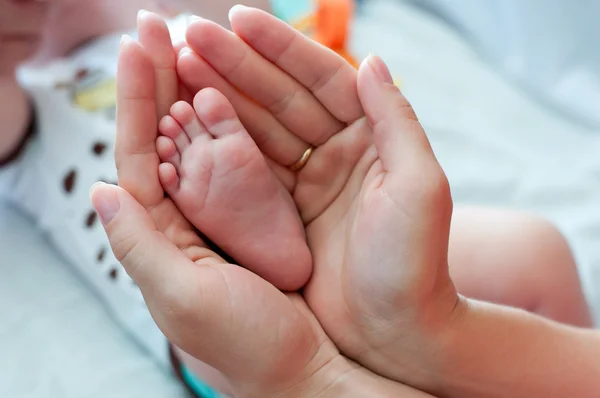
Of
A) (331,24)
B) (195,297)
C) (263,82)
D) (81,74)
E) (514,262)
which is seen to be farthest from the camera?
(331,24)

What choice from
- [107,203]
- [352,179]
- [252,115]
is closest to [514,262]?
[352,179]

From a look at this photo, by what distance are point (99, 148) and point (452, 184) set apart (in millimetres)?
470

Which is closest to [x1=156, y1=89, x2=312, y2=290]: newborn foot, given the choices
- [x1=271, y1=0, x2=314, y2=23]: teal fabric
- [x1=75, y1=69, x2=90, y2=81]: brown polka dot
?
[x1=75, y1=69, x2=90, y2=81]: brown polka dot

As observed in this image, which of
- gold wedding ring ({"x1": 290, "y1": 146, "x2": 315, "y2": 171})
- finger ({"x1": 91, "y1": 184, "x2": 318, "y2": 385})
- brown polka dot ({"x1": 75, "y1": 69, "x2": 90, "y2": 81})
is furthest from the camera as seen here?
brown polka dot ({"x1": 75, "y1": 69, "x2": 90, "y2": 81})

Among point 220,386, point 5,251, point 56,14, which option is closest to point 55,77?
point 56,14

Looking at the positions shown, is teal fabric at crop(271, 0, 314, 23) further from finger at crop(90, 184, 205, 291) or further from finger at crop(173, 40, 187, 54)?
finger at crop(90, 184, 205, 291)

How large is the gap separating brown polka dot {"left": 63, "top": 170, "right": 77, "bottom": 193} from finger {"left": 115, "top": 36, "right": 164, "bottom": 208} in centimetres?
31

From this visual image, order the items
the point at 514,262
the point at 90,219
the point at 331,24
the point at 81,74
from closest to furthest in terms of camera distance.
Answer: the point at 514,262, the point at 90,219, the point at 81,74, the point at 331,24

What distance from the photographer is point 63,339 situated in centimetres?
75

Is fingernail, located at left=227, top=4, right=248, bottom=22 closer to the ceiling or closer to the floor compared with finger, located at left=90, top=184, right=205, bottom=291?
closer to the ceiling

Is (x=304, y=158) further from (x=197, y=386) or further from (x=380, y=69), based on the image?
(x=197, y=386)

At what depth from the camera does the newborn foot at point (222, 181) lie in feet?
1.77

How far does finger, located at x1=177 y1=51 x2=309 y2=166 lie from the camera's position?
55cm

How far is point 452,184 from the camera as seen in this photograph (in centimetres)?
92
